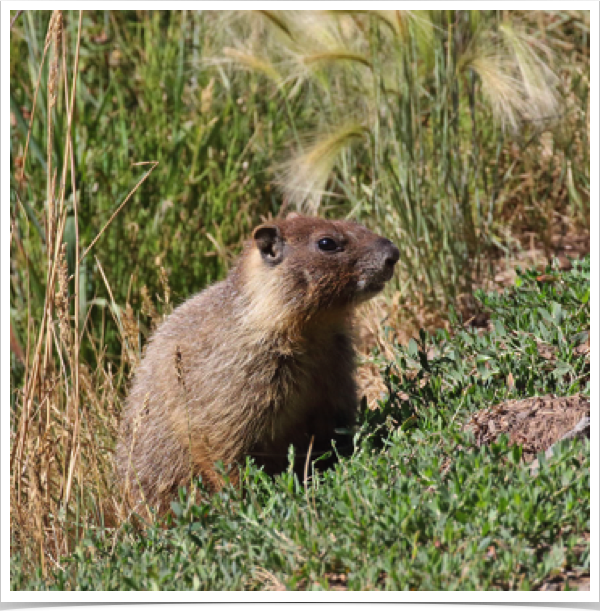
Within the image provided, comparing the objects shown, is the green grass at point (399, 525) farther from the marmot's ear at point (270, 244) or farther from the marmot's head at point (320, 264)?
the marmot's ear at point (270, 244)

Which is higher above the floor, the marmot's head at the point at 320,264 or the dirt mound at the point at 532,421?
the marmot's head at the point at 320,264

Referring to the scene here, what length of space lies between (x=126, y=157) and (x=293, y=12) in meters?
2.02

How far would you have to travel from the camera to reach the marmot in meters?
4.54

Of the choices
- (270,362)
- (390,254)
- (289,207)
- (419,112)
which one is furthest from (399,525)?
(289,207)

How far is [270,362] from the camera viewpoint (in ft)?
15.0

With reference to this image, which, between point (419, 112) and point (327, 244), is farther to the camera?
point (419, 112)

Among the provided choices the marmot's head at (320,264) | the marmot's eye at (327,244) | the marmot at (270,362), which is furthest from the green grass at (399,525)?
the marmot's eye at (327,244)

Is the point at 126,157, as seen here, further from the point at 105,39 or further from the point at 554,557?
the point at 554,557

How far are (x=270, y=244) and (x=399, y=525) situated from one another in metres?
1.82

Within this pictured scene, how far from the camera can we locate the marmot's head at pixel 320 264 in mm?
4512

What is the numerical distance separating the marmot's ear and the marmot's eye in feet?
0.71

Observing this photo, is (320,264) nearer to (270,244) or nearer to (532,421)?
(270,244)

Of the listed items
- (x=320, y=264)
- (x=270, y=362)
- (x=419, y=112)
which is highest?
(x=419, y=112)

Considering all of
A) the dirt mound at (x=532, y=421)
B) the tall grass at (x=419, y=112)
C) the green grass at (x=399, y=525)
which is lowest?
the green grass at (x=399, y=525)
